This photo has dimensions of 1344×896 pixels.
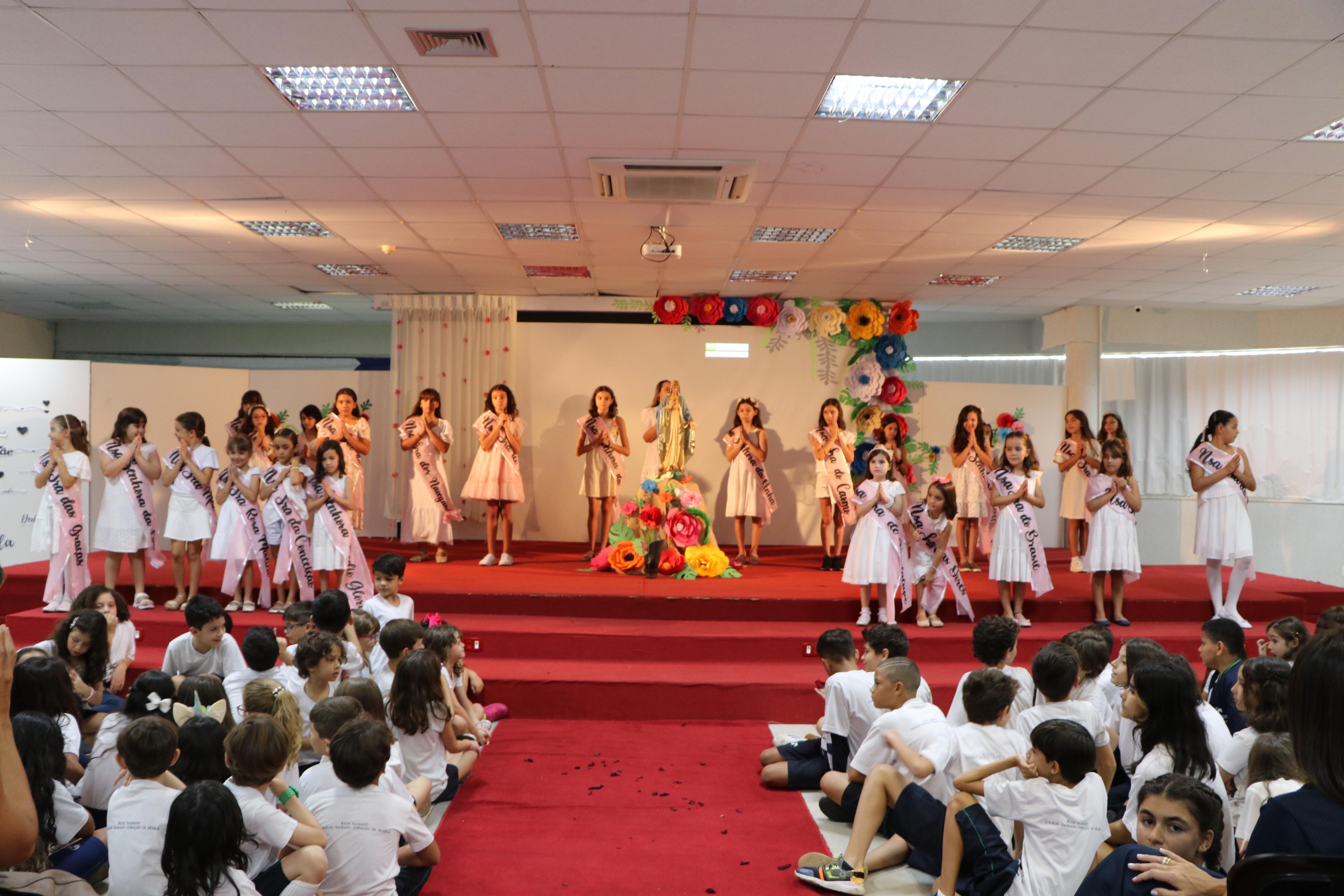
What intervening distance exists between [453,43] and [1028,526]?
455cm

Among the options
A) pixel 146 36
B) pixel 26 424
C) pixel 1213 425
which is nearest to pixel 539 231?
pixel 146 36

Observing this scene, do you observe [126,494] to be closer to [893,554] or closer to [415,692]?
[415,692]

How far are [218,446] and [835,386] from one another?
6.35 m

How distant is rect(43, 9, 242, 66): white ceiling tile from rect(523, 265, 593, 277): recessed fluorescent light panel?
4329 millimetres

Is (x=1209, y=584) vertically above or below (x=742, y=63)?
below

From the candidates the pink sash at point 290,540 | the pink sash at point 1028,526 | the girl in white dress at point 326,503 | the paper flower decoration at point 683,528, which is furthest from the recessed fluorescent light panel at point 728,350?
the pink sash at point 290,540

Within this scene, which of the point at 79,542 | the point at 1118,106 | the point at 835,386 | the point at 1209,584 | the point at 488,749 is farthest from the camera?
the point at 835,386

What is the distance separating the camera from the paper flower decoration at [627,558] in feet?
24.0

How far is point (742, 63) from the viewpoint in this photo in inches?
149

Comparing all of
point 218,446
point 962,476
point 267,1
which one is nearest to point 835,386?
point 962,476

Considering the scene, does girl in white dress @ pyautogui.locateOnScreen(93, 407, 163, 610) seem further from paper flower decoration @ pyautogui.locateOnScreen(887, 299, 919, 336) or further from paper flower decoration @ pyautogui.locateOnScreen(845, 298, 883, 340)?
paper flower decoration @ pyautogui.locateOnScreen(887, 299, 919, 336)

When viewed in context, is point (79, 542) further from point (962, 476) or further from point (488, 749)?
point (962, 476)

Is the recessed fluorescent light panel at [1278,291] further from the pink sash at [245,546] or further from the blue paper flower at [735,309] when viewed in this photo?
the pink sash at [245,546]

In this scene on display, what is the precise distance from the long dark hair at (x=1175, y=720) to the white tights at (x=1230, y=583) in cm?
414
